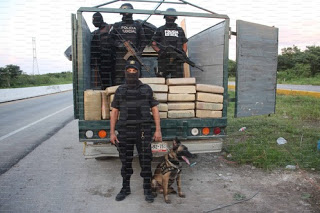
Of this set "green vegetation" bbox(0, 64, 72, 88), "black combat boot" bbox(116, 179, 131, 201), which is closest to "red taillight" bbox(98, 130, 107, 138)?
"black combat boot" bbox(116, 179, 131, 201)

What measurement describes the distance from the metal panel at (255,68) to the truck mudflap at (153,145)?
0.52 m

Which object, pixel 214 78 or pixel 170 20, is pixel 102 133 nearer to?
pixel 214 78

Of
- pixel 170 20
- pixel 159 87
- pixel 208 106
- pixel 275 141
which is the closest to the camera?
pixel 159 87

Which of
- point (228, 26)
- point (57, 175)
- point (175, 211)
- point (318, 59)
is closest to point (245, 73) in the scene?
point (228, 26)

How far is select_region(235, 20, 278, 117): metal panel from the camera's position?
11.1ft

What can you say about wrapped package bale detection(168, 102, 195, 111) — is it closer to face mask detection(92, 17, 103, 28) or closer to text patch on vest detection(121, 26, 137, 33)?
text patch on vest detection(121, 26, 137, 33)

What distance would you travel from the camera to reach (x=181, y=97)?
3.17m

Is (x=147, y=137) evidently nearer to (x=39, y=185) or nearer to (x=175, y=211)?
(x=175, y=211)

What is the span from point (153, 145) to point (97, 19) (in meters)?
2.01

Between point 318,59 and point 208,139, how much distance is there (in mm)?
20274

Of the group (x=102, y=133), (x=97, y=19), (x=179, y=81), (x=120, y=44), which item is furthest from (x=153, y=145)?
(x=97, y=19)

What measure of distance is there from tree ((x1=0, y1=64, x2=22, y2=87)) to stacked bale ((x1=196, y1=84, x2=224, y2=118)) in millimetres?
20706

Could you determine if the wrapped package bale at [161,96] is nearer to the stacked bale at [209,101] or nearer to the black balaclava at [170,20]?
the stacked bale at [209,101]

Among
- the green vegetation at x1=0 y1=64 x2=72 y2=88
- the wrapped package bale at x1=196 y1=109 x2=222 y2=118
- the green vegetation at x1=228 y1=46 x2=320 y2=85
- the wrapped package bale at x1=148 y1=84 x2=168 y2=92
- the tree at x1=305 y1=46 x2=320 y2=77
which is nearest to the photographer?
the wrapped package bale at x1=148 y1=84 x2=168 y2=92
